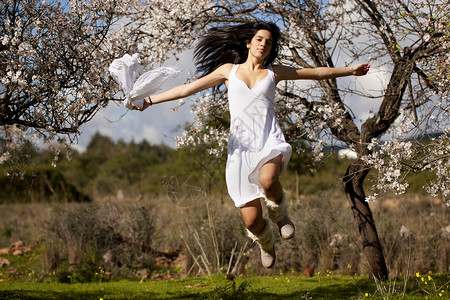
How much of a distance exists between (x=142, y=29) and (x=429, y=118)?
3969 millimetres

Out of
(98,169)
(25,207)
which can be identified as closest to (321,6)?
(25,207)

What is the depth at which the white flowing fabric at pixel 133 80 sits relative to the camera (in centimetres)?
471

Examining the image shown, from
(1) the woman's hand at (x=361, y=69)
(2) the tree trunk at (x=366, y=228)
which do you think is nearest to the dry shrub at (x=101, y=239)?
(2) the tree trunk at (x=366, y=228)

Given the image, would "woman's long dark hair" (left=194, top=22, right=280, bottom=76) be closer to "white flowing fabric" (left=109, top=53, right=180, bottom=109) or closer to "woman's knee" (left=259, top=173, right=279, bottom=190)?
"white flowing fabric" (left=109, top=53, right=180, bottom=109)

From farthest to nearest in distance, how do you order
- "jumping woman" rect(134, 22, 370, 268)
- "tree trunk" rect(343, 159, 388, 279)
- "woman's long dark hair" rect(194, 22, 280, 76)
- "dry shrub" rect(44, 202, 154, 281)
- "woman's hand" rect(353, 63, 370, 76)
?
"dry shrub" rect(44, 202, 154, 281), "tree trunk" rect(343, 159, 388, 279), "woman's long dark hair" rect(194, 22, 280, 76), "woman's hand" rect(353, 63, 370, 76), "jumping woman" rect(134, 22, 370, 268)

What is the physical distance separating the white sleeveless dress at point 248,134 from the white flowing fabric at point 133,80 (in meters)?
0.73

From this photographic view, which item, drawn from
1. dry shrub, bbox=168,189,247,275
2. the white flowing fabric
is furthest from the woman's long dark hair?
dry shrub, bbox=168,189,247,275

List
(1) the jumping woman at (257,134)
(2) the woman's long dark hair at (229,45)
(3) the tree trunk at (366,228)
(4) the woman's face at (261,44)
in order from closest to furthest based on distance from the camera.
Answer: (1) the jumping woman at (257,134) → (4) the woman's face at (261,44) → (2) the woman's long dark hair at (229,45) → (3) the tree trunk at (366,228)

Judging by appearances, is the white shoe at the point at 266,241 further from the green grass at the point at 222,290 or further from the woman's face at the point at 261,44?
the woman's face at the point at 261,44

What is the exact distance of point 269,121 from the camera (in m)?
4.77

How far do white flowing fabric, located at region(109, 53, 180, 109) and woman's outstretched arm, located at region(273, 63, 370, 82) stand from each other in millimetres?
1170

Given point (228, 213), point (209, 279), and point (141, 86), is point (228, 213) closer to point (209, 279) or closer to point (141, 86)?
point (209, 279)

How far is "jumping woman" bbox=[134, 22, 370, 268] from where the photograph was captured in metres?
4.52

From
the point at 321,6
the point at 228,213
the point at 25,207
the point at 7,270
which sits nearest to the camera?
the point at 321,6
